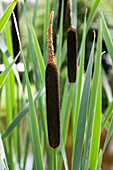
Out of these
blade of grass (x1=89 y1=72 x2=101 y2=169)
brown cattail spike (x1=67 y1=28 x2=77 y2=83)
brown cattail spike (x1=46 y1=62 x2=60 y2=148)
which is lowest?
blade of grass (x1=89 y1=72 x2=101 y2=169)

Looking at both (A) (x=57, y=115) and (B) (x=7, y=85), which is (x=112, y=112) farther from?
(B) (x=7, y=85)

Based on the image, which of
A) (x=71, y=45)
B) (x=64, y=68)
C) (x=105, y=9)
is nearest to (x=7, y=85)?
(x=71, y=45)

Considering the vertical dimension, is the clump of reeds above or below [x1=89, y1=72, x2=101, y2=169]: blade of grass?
above

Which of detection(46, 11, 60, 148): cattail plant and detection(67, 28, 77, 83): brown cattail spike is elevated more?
detection(67, 28, 77, 83): brown cattail spike

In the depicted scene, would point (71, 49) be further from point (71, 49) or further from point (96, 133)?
point (96, 133)

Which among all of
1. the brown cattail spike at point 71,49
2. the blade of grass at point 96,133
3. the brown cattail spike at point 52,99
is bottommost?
the blade of grass at point 96,133

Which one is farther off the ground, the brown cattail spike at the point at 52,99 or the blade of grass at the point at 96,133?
the brown cattail spike at the point at 52,99

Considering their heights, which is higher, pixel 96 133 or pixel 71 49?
pixel 71 49

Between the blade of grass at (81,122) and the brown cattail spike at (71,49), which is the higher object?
the brown cattail spike at (71,49)

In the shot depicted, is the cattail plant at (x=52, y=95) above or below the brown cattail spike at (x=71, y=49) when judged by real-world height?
below

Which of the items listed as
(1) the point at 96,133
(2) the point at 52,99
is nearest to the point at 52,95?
(2) the point at 52,99

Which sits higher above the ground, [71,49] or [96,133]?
[71,49]

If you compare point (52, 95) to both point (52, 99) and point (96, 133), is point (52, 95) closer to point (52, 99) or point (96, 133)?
point (52, 99)
